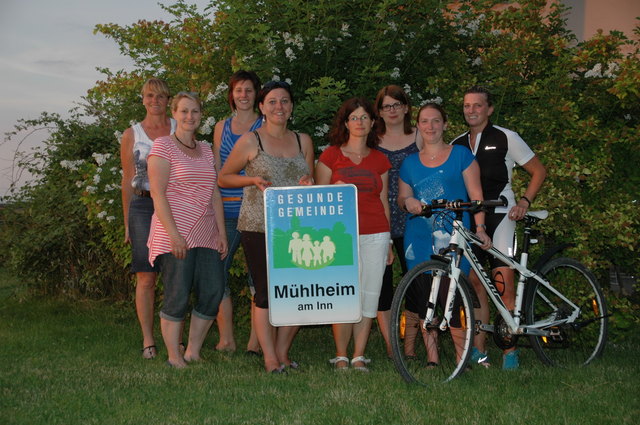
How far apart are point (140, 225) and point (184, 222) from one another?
69cm

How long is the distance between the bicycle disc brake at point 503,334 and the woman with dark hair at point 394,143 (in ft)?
2.56

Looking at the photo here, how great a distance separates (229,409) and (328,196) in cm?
157

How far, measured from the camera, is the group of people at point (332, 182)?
5.39 m

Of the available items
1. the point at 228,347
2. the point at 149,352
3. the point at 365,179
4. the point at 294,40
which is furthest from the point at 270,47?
the point at 149,352

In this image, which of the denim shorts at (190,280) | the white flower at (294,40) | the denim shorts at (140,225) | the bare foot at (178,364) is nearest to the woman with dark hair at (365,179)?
the denim shorts at (190,280)

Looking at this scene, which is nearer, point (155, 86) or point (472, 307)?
point (472, 307)

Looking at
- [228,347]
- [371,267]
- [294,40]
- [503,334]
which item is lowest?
[228,347]

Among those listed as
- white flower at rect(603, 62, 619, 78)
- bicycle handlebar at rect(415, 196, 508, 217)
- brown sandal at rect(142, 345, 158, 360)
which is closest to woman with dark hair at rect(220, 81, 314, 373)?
bicycle handlebar at rect(415, 196, 508, 217)

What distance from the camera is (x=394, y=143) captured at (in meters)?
5.81

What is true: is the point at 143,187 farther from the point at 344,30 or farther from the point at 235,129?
the point at 344,30

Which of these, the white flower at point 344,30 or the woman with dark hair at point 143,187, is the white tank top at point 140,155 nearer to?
the woman with dark hair at point 143,187

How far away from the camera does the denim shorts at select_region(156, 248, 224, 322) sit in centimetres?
553

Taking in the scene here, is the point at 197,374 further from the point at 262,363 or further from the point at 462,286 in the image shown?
the point at 462,286

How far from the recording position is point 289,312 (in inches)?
207
